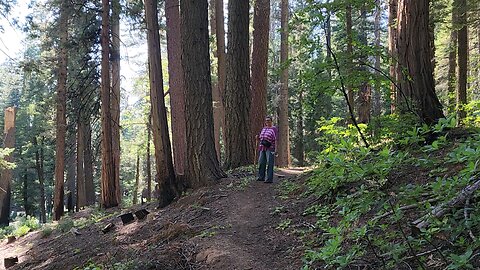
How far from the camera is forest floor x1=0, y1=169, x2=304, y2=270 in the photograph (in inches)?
204

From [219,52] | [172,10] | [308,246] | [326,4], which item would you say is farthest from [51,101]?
[308,246]

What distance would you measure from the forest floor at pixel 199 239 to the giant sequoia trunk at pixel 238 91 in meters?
1.23

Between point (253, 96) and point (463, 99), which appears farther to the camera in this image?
point (253, 96)

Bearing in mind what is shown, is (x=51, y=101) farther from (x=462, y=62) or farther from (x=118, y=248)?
(x=462, y=62)

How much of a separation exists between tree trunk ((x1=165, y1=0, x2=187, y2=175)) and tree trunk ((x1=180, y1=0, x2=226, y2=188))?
10.4ft

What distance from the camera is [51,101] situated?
69.3 feet

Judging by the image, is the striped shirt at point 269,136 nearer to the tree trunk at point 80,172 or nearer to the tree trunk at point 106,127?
A: the tree trunk at point 106,127

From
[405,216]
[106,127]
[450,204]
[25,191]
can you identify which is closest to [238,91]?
[106,127]

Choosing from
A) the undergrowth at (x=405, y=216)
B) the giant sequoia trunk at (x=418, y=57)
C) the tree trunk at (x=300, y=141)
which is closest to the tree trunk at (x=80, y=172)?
the tree trunk at (x=300, y=141)

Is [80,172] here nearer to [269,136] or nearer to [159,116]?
[159,116]

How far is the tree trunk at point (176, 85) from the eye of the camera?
12180 mm

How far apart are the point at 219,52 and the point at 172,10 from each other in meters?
4.58

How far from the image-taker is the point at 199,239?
6031 millimetres

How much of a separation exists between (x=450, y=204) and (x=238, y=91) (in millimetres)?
8429
